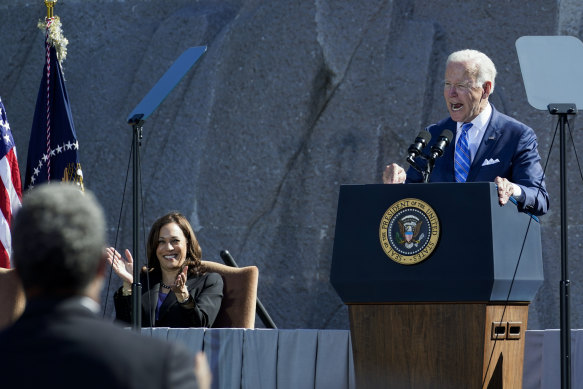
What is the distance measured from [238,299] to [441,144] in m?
1.84

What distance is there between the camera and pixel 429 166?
347 cm

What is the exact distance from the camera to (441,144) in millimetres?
3455

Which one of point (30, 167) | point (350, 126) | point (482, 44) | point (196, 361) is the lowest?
point (196, 361)

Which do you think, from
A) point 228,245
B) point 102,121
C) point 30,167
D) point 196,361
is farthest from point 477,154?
point 102,121

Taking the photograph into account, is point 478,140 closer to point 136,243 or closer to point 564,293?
point 564,293

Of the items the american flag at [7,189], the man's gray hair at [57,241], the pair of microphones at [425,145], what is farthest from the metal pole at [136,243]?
the man's gray hair at [57,241]

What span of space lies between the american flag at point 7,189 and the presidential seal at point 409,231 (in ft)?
9.84

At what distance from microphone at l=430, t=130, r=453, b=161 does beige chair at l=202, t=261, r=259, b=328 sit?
5.72 feet

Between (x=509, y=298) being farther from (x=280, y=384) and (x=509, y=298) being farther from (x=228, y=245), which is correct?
(x=228, y=245)

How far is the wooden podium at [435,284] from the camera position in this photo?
3.26 m

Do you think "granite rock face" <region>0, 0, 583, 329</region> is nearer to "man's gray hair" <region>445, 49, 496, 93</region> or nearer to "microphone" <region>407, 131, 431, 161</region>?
"man's gray hair" <region>445, 49, 496, 93</region>

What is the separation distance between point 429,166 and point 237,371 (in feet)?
3.91

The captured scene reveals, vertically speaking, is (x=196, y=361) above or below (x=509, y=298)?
below

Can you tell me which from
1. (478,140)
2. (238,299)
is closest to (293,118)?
(238,299)
